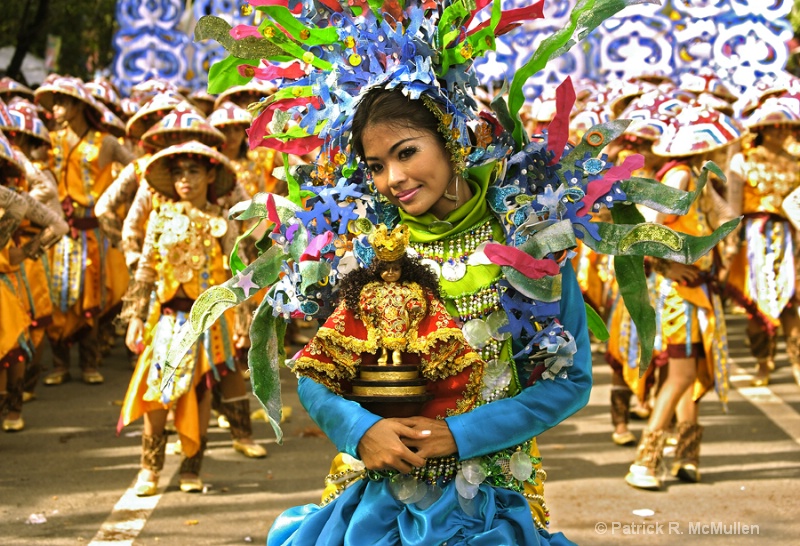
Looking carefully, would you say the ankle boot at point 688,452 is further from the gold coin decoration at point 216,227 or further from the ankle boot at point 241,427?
the gold coin decoration at point 216,227

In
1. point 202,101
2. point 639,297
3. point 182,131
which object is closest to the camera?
point 639,297

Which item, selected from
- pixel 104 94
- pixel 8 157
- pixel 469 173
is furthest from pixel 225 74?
pixel 104 94

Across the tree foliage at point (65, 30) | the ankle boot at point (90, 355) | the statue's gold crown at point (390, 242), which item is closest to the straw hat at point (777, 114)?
the ankle boot at point (90, 355)

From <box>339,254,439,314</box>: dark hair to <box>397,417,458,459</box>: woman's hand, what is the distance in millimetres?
317

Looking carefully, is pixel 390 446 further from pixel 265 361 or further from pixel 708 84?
pixel 708 84

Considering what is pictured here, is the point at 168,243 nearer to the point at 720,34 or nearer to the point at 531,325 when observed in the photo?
the point at 531,325

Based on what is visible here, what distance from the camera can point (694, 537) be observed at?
6.41 metres

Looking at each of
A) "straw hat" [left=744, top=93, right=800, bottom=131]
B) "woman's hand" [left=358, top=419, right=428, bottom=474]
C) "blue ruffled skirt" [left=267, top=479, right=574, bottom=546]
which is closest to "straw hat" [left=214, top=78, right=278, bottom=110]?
"straw hat" [left=744, top=93, right=800, bottom=131]

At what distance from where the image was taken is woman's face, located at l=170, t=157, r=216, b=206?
7266 millimetres

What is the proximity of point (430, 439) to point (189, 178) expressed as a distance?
14.8 ft

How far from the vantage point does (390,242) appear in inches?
121

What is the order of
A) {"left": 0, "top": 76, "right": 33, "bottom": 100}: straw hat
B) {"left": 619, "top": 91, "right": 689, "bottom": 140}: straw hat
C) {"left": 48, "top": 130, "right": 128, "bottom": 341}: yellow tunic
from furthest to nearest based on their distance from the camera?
{"left": 0, "top": 76, "right": 33, "bottom": 100}: straw hat
{"left": 48, "top": 130, "right": 128, "bottom": 341}: yellow tunic
{"left": 619, "top": 91, "right": 689, "bottom": 140}: straw hat

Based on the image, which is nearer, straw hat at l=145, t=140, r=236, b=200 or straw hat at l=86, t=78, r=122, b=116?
straw hat at l=145, t=140, r=236, b=200

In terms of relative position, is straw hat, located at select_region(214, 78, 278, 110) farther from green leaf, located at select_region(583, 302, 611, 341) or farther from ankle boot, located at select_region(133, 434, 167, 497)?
green leaf, located at select_region(583, 302, 611, 341)
